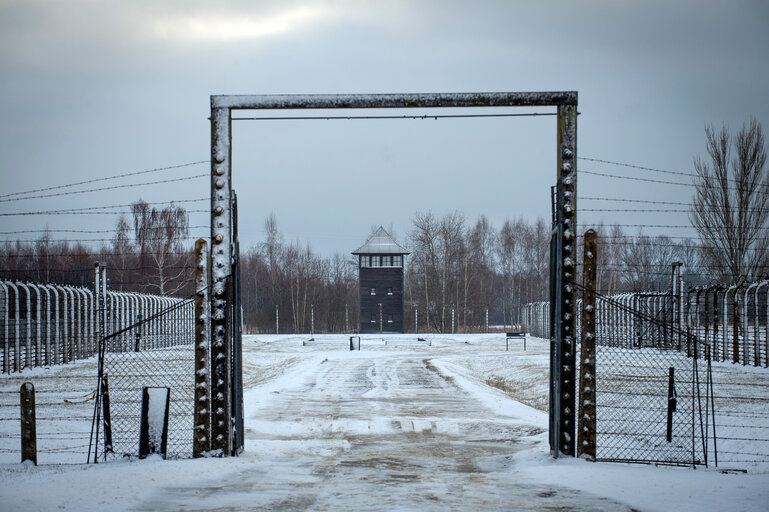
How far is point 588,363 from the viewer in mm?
8711

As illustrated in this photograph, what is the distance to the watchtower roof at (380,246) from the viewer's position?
6781 cm

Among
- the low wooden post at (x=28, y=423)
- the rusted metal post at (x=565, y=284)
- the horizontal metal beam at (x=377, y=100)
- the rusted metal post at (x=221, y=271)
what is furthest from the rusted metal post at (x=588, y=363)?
the low wooden post at (x=28, y=423)

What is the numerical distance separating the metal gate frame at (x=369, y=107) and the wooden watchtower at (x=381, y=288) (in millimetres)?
57341

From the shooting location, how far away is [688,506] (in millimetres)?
6391

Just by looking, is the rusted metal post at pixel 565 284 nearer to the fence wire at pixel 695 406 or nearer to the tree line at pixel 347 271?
the fence wire at pixel 695 406

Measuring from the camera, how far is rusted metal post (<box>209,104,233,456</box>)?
9.10 m

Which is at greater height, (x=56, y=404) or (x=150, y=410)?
(x=150, y=410)

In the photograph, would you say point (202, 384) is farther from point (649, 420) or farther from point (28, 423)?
point (649, 420)

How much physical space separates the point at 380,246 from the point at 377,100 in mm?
59253

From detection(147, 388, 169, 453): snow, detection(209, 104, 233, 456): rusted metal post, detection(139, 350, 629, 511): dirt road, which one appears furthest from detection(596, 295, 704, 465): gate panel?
detection(147, 388, 169, 453): snow

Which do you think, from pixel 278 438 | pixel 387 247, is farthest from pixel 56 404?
pixel 387 247

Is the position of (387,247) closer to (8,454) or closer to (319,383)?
(319,383)

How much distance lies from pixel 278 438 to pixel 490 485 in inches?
182

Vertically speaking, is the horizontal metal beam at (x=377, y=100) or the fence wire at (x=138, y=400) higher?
the horizontal metal beam at (x=377, y=100)
